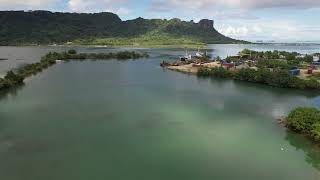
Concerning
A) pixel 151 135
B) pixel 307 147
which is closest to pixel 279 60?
pixel 307 147

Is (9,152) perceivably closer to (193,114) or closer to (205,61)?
(193,114)

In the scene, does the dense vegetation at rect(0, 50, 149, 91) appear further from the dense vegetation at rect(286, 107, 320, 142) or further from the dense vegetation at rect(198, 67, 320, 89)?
the dense vegetation at rect(286, 107, 320, 142)

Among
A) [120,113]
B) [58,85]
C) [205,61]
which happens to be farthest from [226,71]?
[120,113]

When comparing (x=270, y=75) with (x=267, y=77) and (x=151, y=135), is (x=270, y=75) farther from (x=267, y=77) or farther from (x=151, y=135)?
(x=151, y=135)

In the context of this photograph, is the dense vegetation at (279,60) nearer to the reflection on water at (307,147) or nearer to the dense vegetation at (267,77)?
the dense vegetation at (267,77)

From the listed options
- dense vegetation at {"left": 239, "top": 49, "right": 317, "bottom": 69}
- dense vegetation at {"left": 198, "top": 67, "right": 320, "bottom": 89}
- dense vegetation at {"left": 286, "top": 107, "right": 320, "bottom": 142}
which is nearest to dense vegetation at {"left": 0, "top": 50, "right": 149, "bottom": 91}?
dense vegetation at {"left": 198, "top": 67, "right": 320, "bottom": 89}
